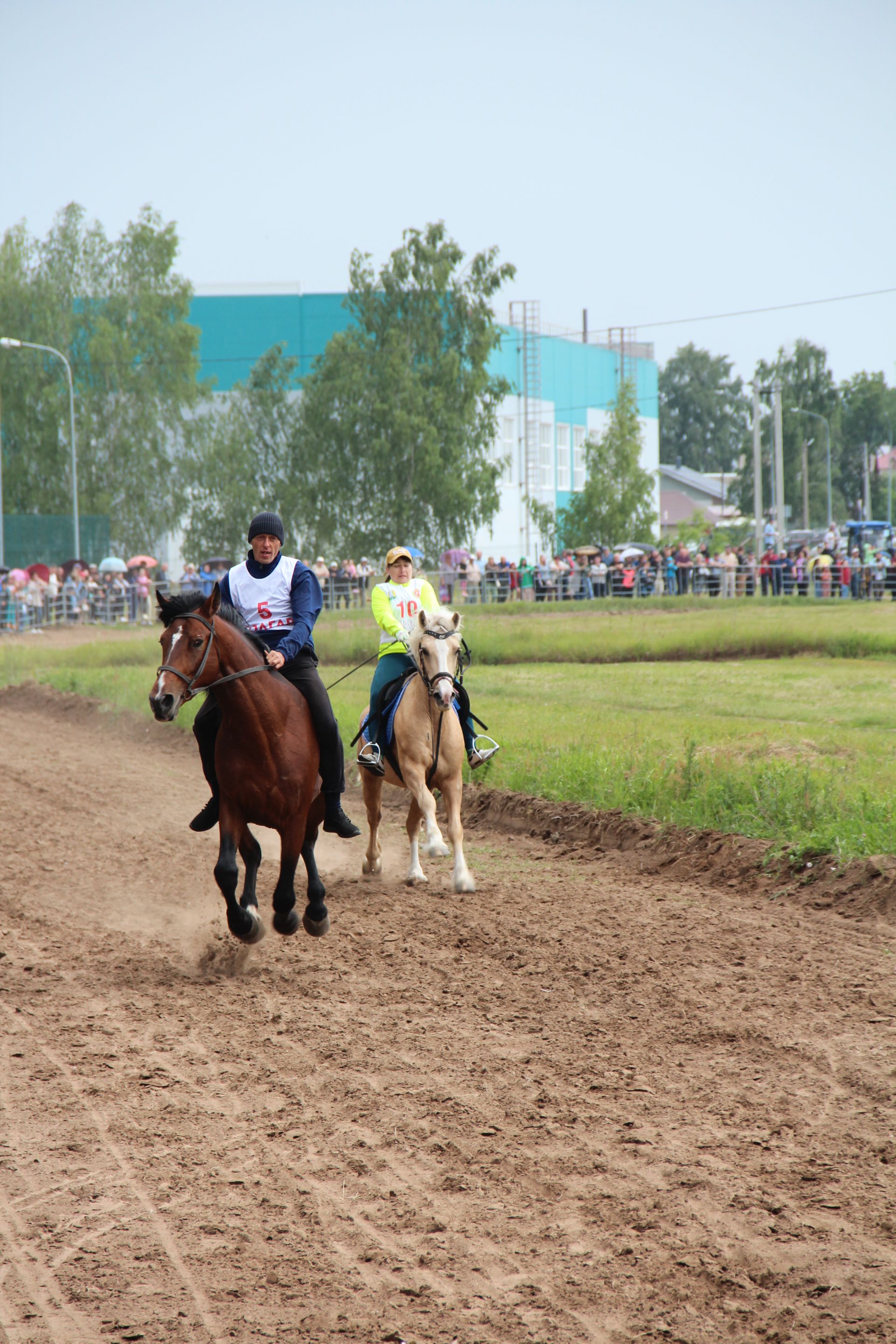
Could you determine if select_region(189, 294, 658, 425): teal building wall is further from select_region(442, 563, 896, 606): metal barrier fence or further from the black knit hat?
the black knit hat

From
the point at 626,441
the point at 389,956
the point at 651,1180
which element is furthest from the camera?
the point at 626,441

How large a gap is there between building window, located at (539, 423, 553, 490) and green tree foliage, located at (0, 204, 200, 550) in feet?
69.4

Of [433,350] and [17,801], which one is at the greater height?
[433,350]

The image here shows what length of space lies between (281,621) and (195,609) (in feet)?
3.42

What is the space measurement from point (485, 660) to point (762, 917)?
19364 mm

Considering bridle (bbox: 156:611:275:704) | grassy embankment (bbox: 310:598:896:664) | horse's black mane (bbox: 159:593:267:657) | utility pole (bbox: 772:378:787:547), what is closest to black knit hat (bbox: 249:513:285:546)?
horse's black mane (bbox: 159:593:267:657)

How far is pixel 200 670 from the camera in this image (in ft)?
24.0

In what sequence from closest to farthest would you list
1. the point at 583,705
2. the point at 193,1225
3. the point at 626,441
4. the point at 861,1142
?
the point at 193,1225, the point at 861,1142, the point at 583,705, the point at 626,441

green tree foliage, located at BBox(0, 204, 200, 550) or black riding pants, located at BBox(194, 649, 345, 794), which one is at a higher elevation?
green tree foliage, located at BBox(0, 204, 200, 550)

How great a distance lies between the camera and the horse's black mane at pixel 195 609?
7473mm

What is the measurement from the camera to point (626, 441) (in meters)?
57.6

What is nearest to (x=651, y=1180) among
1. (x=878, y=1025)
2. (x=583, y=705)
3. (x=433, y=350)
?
(x=878, y=1025)

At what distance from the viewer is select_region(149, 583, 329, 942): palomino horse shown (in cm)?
743

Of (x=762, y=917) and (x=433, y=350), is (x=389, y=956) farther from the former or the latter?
(x=433, y=350)
